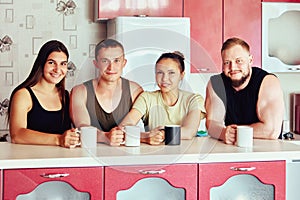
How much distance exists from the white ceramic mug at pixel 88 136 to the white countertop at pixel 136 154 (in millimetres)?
30

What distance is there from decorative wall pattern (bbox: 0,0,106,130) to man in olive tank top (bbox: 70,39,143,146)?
170 centimetres

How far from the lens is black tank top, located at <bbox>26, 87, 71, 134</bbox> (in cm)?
201

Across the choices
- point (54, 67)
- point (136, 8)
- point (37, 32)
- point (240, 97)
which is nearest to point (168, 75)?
point (240, 97)

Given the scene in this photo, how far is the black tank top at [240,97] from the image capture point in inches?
85.7

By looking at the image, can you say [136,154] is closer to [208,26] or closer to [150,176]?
[150,176]

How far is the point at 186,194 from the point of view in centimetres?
189

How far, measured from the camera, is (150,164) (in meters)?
1.84

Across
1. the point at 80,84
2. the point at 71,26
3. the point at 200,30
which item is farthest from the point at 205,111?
the point at 71,26

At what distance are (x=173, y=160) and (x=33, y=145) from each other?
1.82ft

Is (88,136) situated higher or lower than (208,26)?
lower

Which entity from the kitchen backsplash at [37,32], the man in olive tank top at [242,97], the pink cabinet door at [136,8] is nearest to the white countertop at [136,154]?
the man in olive tank top at [242,97]

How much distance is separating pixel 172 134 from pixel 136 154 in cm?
22

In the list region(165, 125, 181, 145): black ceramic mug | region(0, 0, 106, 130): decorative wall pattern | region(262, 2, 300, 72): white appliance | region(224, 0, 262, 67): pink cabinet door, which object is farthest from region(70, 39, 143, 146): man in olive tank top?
region(262, 2, 300, 72): white appliance

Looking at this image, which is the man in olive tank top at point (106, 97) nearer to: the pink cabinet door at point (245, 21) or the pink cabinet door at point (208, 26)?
the pink cabinet door at point (208, 26)
